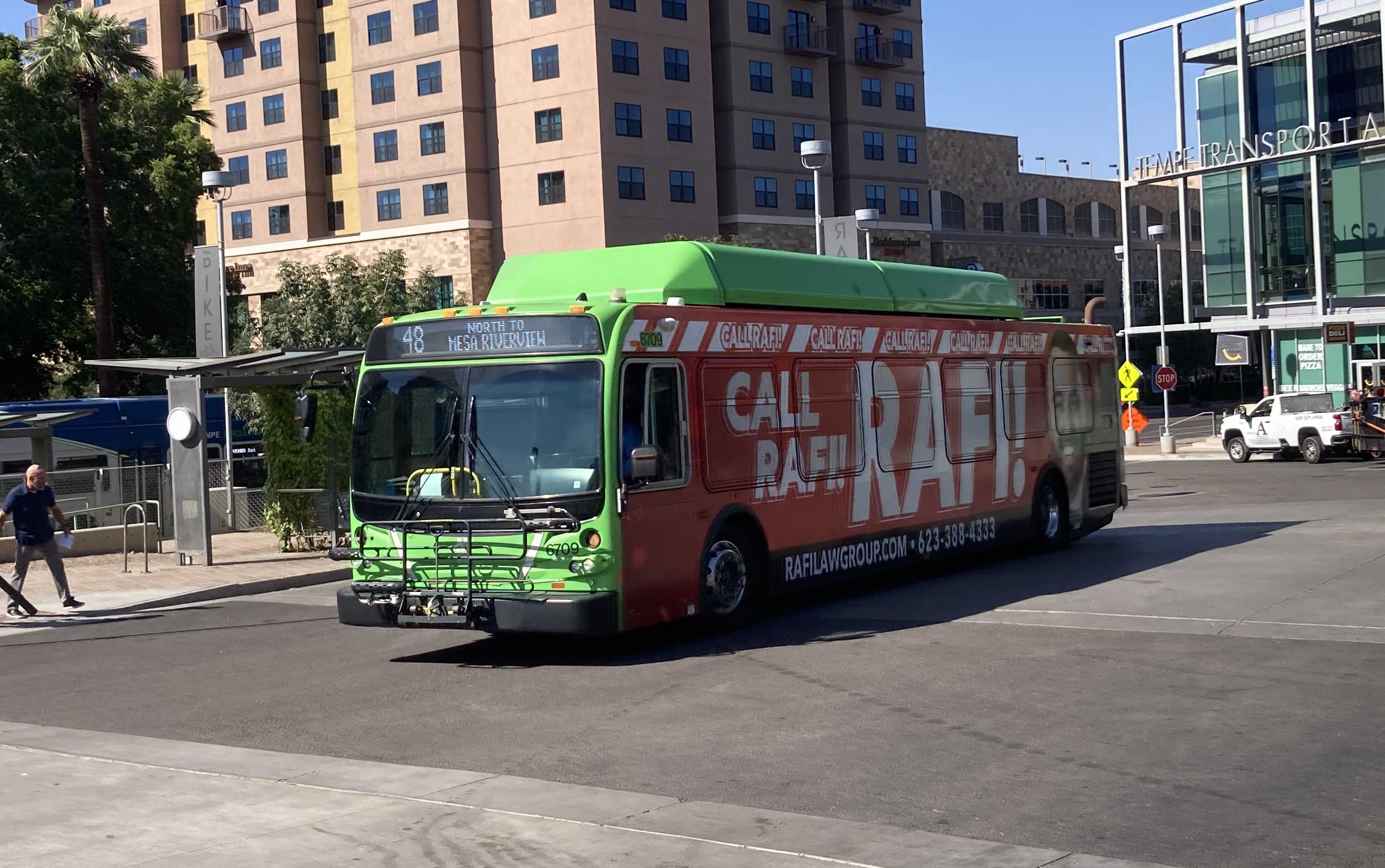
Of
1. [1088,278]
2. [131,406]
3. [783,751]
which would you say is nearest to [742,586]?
[783,751]

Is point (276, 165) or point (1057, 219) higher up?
point (276, 165)

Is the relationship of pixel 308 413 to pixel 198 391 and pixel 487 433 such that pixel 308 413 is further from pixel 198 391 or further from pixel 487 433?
pixel 198 391

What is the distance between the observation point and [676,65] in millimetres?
62250

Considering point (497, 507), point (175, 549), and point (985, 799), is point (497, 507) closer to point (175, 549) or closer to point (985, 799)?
point (985, 799)

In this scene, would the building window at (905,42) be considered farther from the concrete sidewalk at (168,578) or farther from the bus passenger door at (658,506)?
the bus passenger door at (658,506)

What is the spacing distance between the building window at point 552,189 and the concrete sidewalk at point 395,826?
53.3 metres

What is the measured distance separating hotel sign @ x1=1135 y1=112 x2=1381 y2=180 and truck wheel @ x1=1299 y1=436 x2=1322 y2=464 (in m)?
12.6

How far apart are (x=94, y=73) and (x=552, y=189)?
24.2 metres

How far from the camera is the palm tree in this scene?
129ft

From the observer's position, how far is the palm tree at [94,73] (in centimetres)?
3919

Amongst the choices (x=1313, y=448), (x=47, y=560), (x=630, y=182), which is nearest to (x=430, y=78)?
(x=630, y=182)

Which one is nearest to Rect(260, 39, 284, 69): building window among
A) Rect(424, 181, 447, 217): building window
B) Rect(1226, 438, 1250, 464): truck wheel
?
Rect(424, 181, 447, 217): building window

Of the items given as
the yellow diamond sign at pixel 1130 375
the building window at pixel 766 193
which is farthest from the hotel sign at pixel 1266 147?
the building window at pixel 766 193

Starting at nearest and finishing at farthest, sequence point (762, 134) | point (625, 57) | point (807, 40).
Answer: point (625, 57) < point (762, 134) < point (807, 40)
